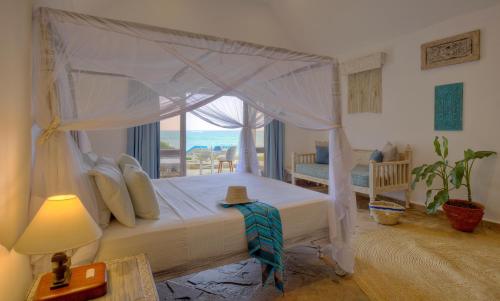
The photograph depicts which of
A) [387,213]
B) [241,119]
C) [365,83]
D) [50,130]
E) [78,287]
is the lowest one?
[387,213]

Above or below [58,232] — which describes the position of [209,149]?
above

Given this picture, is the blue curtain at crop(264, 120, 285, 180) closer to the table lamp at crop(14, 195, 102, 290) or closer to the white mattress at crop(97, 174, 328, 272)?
the white mattress at crop(97, 174, 328, 272)

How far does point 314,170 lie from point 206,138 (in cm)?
220

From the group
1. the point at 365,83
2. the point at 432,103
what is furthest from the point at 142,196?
the point at 365,83

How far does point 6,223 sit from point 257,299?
1.53 metres

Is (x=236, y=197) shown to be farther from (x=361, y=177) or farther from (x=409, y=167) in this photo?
(x=409, y=167)

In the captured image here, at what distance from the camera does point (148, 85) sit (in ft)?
6.54

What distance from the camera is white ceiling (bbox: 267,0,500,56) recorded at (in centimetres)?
Result: 352

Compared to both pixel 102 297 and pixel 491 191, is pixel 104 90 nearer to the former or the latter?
pixel 102 297

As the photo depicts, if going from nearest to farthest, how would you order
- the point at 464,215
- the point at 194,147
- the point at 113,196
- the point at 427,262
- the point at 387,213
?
the point at 113,196 < the point at 427,262 < the point at 464,215 < the point at 387,213 < the point at 194,147

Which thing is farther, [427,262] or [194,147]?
[194,147]

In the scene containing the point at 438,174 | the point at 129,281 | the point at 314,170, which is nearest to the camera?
the point at 129,281

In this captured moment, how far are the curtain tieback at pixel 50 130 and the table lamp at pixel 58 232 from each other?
1.64ft

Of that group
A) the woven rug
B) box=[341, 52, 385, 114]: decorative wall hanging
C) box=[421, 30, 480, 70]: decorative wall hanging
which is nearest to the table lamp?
the woven rug
